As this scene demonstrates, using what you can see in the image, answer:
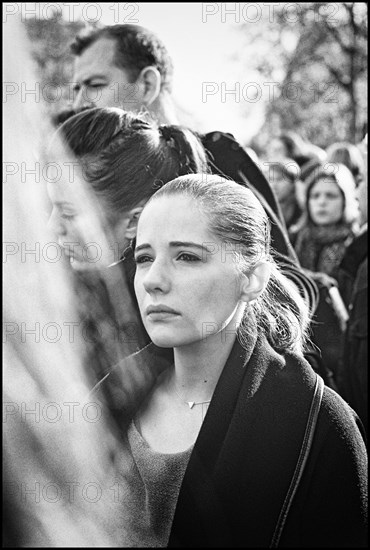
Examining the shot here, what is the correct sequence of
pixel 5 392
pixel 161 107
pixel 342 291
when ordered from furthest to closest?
1. pixel 342 291
2. pixel 161 107
3. pixel 5 392

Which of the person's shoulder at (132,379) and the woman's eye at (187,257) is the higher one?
the woman's eye at (187,257)

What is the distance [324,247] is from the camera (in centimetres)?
450

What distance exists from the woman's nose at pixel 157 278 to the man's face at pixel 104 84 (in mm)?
996

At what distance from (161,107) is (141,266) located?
3.19ft

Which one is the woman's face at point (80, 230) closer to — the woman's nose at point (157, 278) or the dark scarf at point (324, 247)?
the woman's nose at point (157, 278)

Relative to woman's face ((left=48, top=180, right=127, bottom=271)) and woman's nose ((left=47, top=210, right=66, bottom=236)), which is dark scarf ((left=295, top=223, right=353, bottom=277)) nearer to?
woman's face ((left=48, top=180, right=127, bottom=271))

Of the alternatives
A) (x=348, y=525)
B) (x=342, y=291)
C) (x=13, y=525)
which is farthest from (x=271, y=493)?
(x=342, y=291)

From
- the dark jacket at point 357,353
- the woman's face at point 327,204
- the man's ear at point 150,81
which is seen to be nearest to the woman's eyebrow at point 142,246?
the man's ear at point 150,81

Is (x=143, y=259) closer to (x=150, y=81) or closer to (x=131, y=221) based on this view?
(x=131, y=221)

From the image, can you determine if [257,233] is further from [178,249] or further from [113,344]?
[113,344]

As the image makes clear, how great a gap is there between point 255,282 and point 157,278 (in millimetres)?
250

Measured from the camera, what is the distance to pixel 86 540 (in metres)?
1.37

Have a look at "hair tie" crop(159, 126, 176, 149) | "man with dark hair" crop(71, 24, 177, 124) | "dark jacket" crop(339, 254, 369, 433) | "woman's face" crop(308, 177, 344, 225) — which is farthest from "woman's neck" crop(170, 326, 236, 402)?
"woman's face" crop(308, 177, 344, 225)

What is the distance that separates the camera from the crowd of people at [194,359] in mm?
1454
